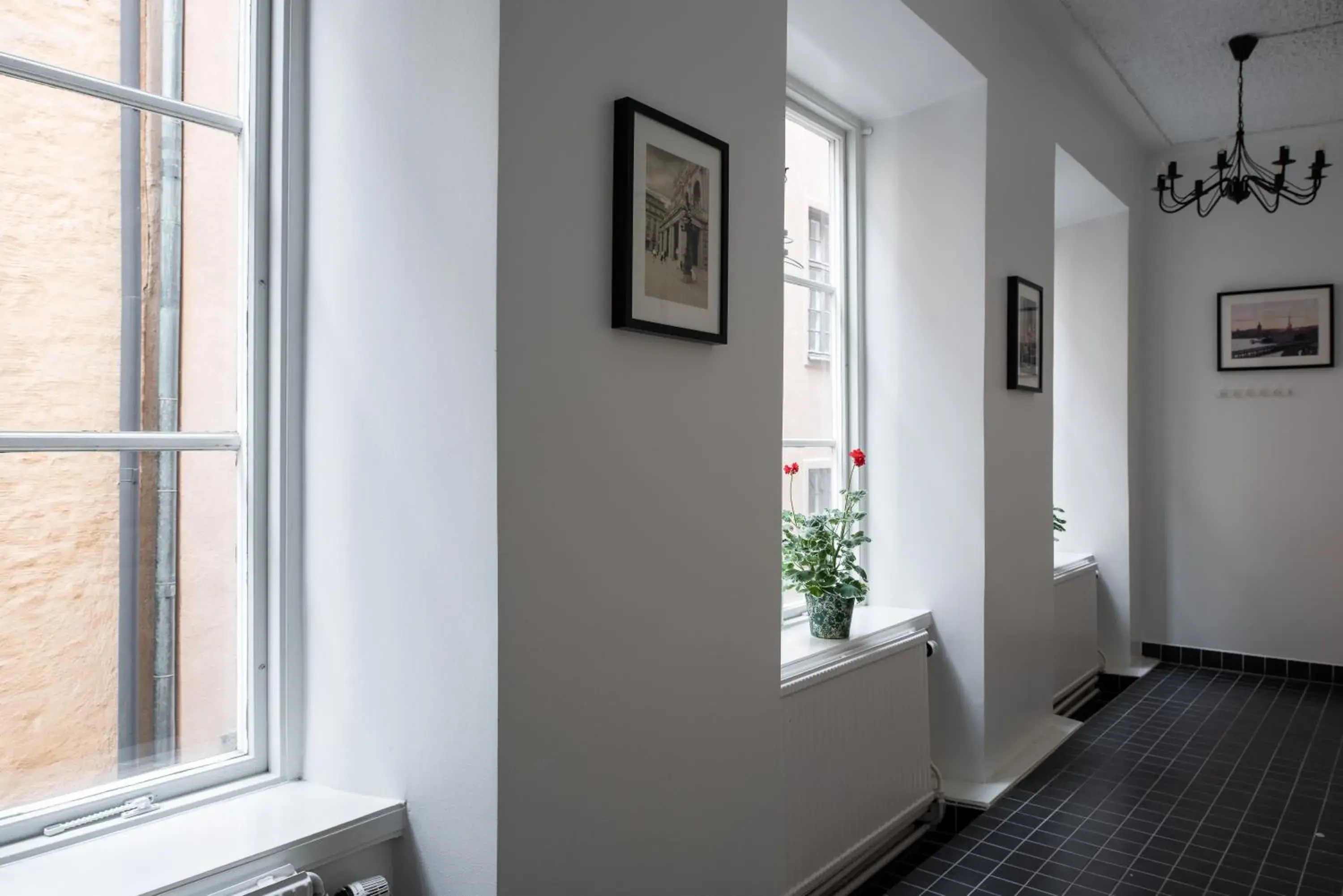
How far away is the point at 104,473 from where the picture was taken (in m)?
1.54

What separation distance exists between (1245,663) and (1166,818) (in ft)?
8.60

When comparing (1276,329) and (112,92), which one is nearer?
(112,92)

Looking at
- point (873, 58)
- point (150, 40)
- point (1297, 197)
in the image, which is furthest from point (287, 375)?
point (1297, 197)

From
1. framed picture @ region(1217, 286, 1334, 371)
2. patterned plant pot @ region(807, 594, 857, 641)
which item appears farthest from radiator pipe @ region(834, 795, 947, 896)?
framed picture @ region(1217, 286, 1334, 371)

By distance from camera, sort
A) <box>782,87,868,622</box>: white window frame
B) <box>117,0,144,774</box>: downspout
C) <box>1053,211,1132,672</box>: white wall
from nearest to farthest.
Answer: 1. <box>117,0,144,774</box>: downspout
2. <box>782,87,868,622</box>: white window frame
3. <box>1053,211,1132,672</box>: white wall

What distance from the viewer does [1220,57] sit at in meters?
4.04

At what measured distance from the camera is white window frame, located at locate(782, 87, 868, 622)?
135 inches

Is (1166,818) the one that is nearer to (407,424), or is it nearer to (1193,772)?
(1193,772)

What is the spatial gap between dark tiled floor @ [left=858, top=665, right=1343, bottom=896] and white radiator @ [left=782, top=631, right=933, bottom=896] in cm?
14

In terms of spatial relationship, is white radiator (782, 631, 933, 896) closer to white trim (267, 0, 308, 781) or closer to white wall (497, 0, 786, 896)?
white wall (497, 0, 786, 896)

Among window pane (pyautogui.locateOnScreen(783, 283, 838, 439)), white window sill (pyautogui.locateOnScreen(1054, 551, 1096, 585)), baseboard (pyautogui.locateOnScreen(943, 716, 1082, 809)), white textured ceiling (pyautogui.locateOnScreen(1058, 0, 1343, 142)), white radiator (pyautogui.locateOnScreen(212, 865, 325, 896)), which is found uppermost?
white textured ceiling (pyautogui.locateOnScreen(1058, 0, 1343, 142))

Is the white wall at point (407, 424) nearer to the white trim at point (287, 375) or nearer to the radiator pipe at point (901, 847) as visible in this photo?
the white trim at point (287, 375)

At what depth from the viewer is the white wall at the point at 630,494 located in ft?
5.00

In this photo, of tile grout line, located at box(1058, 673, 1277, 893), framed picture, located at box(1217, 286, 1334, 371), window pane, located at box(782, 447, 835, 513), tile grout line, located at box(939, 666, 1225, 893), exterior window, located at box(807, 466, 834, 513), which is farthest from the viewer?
framed picture, located at box(1217, 286, 1334, 371)
